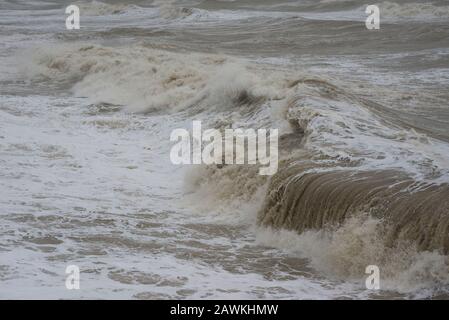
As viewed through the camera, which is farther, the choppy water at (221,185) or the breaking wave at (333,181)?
the breaking wave at (333,181)

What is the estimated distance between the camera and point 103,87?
17516 millimetres

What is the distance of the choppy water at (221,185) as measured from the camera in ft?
21.3

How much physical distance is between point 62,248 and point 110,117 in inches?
294

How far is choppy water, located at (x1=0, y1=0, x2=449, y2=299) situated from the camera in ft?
21.3

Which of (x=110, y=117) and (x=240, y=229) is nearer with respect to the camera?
(x=240, y=229)

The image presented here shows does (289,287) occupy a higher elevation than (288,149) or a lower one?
lower

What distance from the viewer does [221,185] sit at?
31.1 ft

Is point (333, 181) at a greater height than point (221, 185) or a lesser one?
greater

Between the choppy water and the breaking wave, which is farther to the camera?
the breaking wave

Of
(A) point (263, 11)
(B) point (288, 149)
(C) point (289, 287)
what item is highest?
(A) point (263, 11)
